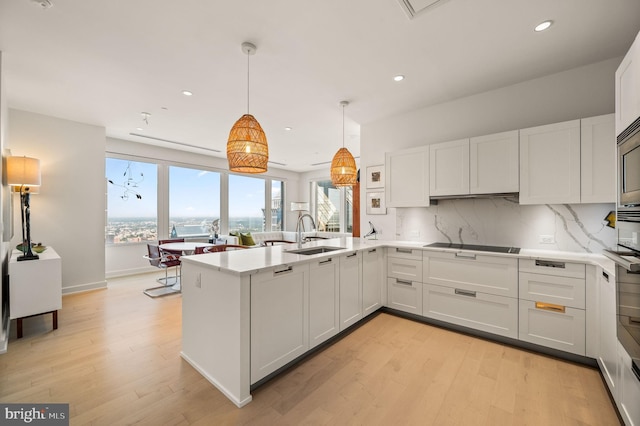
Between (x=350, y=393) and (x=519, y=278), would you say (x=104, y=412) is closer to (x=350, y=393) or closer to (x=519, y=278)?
(x=350, y=393)

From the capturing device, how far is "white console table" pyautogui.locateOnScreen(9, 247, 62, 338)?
2748mm

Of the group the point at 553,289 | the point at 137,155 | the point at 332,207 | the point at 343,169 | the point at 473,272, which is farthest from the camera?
the point at 332,207

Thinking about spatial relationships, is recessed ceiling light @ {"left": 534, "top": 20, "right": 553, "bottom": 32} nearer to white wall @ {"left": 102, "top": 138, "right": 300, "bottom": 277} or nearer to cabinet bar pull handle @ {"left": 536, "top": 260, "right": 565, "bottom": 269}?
cabinet bar pull handle @ {"left": 536, "top": 260, "right": 565, "bottom": 269}

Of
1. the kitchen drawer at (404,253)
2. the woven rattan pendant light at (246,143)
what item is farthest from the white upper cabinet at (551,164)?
the woven rattan pendant light at (246,143)

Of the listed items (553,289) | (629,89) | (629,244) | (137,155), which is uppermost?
(137,155)

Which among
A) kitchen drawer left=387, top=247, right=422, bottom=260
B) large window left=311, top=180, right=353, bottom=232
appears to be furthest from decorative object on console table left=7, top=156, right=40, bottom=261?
large window left=311, top=180, right=353, bottom=232

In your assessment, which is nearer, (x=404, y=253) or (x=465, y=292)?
(x=465, y=292)

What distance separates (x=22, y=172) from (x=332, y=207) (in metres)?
7.05

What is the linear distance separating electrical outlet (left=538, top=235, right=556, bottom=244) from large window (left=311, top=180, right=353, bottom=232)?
18.7ft

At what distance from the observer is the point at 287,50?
2.42 metres

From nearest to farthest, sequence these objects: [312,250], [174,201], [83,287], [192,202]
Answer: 1. [312,250]
2. [83,287]
3. [174,201]
4. [192,202]

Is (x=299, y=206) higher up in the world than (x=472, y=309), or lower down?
higher up

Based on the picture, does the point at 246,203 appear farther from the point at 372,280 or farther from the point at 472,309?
the point at 472,309

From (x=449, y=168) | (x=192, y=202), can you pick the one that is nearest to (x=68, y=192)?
(x=192, y=202)
